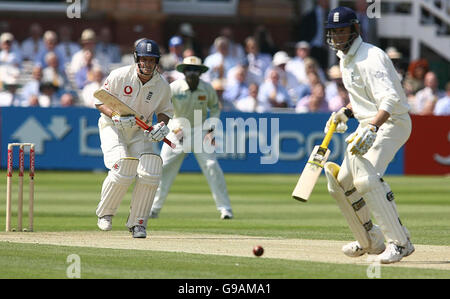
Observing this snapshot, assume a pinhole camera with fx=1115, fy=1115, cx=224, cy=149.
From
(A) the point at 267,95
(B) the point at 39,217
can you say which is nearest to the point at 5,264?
(B) the point at 39,217

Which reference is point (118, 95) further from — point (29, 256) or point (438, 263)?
point (438, 263)

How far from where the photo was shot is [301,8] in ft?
86.0

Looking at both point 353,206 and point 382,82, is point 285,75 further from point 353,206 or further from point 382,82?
point 382,82

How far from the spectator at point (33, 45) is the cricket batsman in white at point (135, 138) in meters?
11.7

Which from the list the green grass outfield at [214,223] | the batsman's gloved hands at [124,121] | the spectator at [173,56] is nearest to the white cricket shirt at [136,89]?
the batsman's gloved hands at [124,121]

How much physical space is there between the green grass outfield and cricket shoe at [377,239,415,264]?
237 millimetres

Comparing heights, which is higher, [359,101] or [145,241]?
[359,101]

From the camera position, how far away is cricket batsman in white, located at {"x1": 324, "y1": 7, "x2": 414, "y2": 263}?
27.6 ft

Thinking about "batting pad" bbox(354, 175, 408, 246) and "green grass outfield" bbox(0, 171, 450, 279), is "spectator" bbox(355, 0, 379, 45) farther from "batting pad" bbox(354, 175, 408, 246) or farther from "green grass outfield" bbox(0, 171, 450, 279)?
"batting pad" bbox(354, 175, 408, 246)

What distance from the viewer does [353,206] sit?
28.9 feet

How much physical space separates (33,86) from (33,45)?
171 cm

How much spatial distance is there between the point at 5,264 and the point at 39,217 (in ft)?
16.0

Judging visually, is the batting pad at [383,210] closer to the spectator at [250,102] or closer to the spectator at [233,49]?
the spectator at [250,102]

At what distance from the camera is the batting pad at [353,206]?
28.7ft
